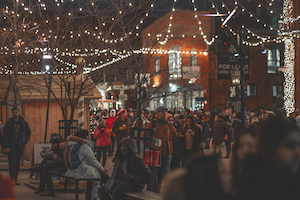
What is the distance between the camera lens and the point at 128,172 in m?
6.01

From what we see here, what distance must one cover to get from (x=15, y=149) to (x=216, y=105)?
79.9 ft

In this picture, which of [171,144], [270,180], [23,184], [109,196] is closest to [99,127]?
[23,184]

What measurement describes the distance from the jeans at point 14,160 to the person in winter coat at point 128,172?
4353mm

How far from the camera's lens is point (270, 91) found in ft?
116

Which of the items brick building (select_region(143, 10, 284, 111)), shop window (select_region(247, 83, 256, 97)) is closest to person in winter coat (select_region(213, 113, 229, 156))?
brick building (select_region(143, 10, 284, 111))

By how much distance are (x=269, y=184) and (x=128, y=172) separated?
388cm

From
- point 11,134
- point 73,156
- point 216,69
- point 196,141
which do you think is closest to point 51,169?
point 73,156

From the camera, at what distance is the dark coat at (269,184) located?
230 centimetres

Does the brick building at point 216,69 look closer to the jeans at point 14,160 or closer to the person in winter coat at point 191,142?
the person in winter coat at point 191,142

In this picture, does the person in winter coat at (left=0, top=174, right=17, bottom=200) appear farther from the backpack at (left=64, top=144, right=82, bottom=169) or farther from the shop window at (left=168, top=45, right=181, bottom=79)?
the shop window at (left=168, top=45, right=181, bottom=79)

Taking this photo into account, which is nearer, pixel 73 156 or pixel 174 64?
pixel 73 156

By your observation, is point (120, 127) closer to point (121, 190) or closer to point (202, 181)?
point (121, 190)

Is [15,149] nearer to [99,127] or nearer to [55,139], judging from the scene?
[55,139]

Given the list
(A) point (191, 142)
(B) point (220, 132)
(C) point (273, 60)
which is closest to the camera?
(A) point (191, 142)
